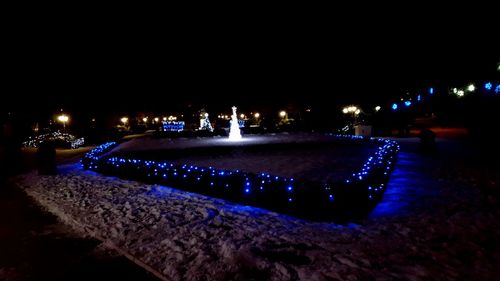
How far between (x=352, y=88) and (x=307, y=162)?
26.4 metres

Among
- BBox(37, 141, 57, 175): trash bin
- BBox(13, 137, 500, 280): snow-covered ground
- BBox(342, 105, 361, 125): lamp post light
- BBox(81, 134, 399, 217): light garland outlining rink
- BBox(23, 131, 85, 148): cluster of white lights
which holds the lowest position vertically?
BBox(13, 137, 500, 280): snow-covered ground

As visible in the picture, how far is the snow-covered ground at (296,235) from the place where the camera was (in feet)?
15.1

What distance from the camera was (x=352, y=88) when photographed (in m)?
37.3

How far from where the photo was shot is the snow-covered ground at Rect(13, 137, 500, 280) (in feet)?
15.1

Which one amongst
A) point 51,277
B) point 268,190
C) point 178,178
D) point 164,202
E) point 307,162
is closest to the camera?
point 51,277

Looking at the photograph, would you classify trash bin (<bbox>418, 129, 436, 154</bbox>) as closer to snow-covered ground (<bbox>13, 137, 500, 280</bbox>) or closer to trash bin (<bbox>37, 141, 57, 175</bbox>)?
snow-covered ground (<bbox>13, 137, 500, 280</bbox>)

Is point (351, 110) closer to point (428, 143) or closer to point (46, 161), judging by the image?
point (428, 143)

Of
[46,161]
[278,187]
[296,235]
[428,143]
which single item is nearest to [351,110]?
[428,143]

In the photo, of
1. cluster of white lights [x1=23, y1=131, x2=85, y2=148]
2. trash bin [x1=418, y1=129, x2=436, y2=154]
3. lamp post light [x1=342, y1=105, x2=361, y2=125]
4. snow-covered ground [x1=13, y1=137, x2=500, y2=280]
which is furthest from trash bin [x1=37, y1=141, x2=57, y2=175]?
lamp post light [x1=342, y1=105, x2=361, y2=125]

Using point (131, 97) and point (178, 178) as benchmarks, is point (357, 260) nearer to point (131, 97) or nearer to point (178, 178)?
point (178, 178)

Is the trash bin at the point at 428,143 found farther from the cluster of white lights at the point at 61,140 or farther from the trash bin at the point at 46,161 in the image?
the cluster of white lights at the point at 61,140

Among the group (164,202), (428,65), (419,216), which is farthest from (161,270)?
(428,65)

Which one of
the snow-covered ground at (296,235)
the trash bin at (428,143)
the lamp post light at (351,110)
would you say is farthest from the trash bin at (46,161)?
the lamp post light at (351,110)

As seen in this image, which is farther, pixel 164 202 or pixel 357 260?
pixel 164 202
